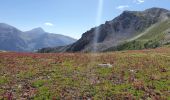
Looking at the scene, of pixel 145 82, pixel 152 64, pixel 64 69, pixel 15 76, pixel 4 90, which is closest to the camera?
pixel 4 90

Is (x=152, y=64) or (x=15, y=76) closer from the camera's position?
(x=15, y=76)

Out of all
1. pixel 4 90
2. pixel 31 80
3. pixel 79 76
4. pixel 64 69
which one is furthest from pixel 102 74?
pixel 4 90

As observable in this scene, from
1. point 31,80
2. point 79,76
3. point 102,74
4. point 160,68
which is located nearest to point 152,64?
point 160,68

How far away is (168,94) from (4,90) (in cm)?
1424

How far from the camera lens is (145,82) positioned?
29.1m

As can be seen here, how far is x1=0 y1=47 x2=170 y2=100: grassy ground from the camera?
81.2ft

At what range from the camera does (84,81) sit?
28.7 metres

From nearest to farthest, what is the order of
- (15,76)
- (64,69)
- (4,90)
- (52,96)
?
(52,96) < (4,90) < (15,76) < (64,69)

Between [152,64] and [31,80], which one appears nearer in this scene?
[31,80]

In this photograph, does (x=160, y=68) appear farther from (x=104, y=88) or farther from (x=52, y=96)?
(x=52, y=96)

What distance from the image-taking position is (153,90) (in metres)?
26.7

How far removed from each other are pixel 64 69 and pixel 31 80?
5882 mm

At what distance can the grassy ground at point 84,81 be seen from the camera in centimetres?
2475

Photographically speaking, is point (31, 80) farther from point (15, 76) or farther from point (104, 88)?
point (104, 88)
